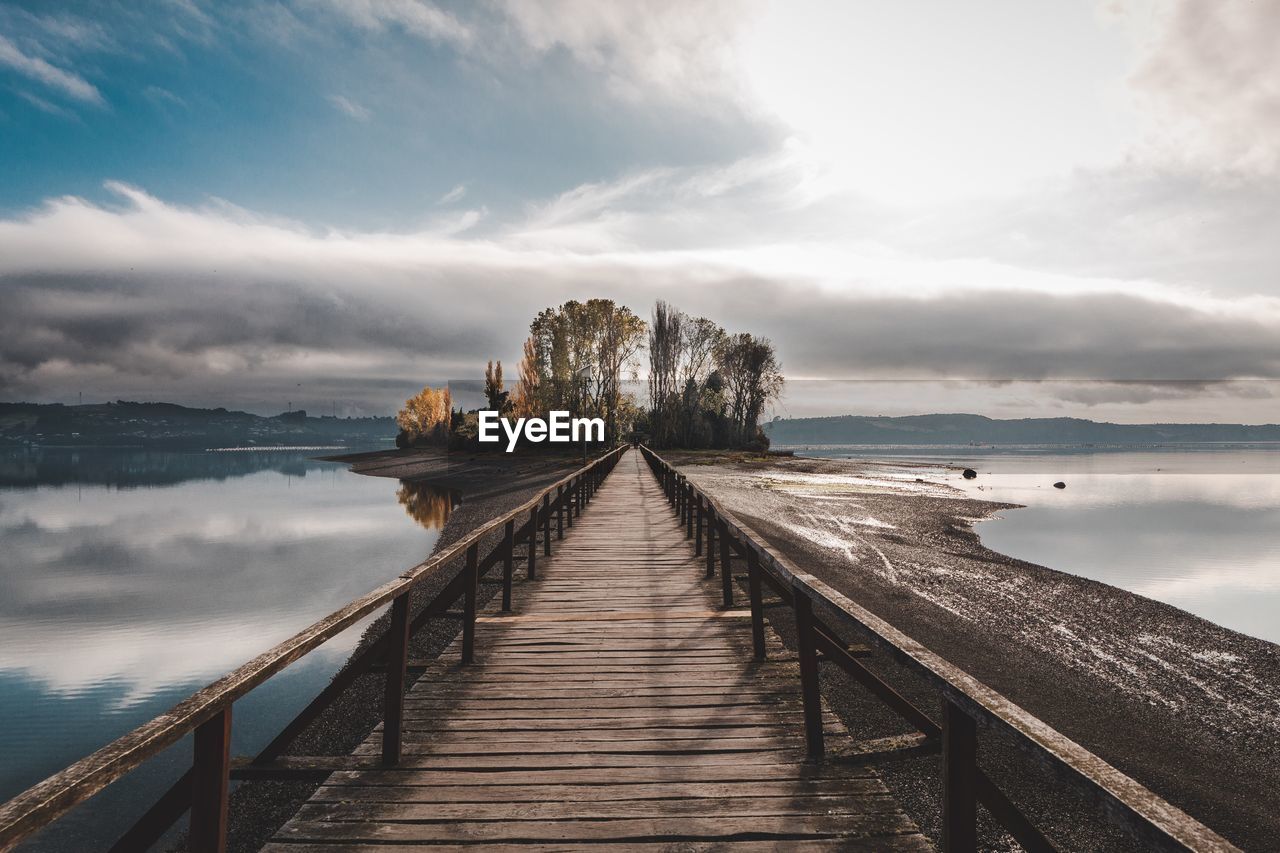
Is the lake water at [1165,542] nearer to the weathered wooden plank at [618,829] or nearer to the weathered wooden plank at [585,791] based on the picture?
the weathered wooden plank at [585,791]

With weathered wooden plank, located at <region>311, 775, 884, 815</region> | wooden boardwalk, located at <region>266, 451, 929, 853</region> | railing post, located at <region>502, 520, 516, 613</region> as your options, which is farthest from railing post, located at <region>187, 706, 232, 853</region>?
railing post, located at <region>502, 520, 516, 613</region>

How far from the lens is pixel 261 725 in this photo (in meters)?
8.39

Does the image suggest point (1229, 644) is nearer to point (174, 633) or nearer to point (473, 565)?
point (473, 565)

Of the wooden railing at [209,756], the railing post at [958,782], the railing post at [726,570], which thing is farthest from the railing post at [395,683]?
the railing post at [726,570]

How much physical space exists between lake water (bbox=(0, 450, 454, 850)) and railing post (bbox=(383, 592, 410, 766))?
177 inches

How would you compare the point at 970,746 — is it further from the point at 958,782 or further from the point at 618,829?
the point at 618,829

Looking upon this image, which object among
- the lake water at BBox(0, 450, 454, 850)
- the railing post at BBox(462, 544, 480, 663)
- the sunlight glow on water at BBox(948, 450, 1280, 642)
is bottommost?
the sunlight glow on water at BBox(948, 450, 1280, 642)

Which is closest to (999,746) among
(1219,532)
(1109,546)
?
(1109,546)

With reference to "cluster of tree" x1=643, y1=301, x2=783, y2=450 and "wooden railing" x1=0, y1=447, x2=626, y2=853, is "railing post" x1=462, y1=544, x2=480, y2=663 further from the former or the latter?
"cluster of tree" x1=643, y1=301, x2=783, y2=450

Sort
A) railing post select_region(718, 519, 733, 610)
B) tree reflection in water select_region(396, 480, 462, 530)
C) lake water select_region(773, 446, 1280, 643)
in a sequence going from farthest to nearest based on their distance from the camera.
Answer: tree reflection in water select_region(396, 480, 462, 530) < lake water select_region(773, 446, 1280, 643) < railing post select_region(718, 519, 733, 610)

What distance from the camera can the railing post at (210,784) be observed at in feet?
7.43

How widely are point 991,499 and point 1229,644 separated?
90.6 feet

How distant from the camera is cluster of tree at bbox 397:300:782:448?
49.0 metres

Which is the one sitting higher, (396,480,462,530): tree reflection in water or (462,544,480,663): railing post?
(462,544,480,663): railing post
